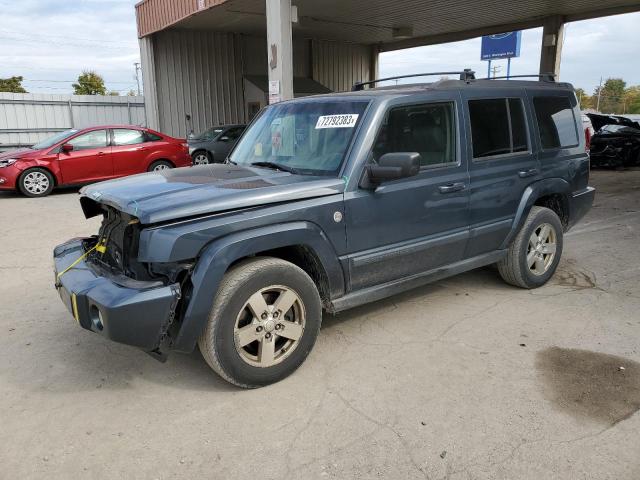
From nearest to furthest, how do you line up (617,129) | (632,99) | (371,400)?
(371,400) → (617,129) → (632,99)

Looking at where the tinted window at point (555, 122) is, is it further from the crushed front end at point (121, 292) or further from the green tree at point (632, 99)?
the green tree at point (632, 99)

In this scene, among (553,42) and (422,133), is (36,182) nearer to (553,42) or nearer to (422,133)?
(422,133)

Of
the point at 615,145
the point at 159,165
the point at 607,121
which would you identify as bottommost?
the point at 159,165

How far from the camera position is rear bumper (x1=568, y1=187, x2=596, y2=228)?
5160 millimetres

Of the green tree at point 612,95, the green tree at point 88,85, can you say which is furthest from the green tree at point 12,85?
the green tree at point 612,95

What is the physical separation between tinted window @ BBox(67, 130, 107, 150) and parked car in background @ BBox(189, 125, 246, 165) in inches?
155

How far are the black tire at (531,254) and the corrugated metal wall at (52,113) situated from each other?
677 inches

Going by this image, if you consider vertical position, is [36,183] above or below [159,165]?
below

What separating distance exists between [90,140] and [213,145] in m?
4.50

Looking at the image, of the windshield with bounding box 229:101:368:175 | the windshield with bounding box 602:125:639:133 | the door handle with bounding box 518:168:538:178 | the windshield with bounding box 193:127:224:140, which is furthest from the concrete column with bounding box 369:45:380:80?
the windshield with bounding box 229:101:368:175

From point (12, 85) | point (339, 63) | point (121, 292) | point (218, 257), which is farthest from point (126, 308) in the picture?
point (12, 85)

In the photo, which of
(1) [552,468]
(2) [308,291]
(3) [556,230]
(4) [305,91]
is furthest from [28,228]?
(4) [305,91]

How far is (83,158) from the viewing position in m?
11.5

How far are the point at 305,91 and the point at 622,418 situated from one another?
66.0 feet
